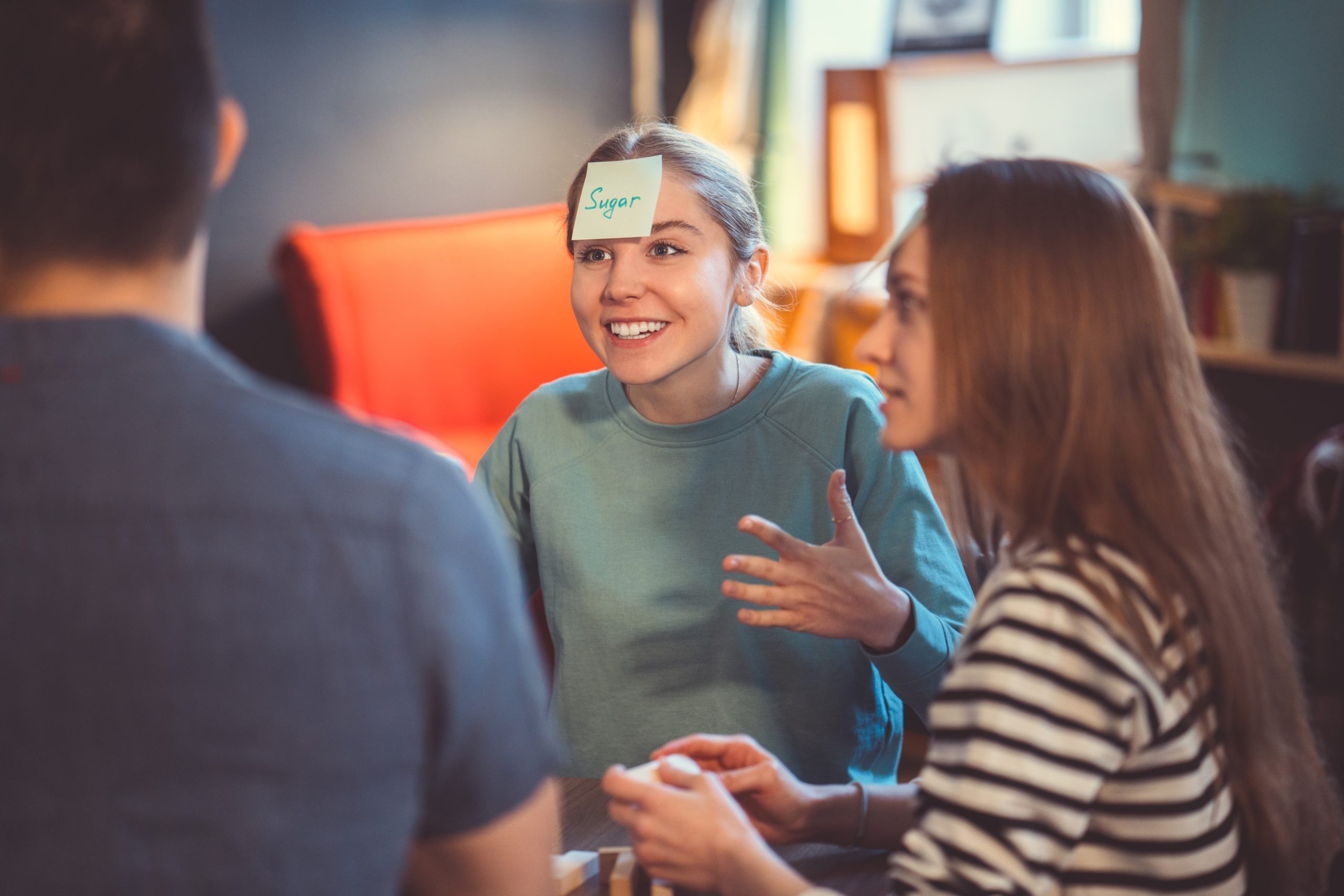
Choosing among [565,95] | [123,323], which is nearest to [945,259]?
[123,323]

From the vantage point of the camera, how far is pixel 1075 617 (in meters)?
0.80

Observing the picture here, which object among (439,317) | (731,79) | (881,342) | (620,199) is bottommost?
(439,317)

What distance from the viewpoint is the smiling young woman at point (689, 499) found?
55.0 inches

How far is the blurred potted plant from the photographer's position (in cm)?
301

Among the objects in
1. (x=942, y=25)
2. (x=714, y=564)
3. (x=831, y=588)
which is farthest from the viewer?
(x=942, y=25)

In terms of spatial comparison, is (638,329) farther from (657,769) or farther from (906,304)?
(657,769)

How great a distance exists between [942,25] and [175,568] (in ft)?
13.0

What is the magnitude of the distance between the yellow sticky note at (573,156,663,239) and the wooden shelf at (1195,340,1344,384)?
208 centimetres

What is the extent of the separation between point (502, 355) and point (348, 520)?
2.83m

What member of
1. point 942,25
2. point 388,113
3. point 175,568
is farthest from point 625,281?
point 942,25

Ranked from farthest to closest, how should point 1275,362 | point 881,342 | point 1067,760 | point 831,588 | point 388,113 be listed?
point 388,113, point 1275,362, point 831,588, point 881,342, point 1067,760

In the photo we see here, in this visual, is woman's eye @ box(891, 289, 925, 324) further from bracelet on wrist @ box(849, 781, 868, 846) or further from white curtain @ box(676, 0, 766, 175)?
white curtain @ box(676, 0, 766, 175)

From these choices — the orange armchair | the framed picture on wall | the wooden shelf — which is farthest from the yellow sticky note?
the framed picture on wall

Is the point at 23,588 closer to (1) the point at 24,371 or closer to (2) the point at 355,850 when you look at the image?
(1) the point at 24,371
